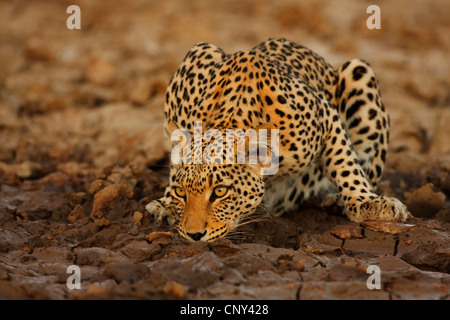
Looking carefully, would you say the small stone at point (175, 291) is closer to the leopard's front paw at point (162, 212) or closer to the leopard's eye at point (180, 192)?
the leopard's eye at point (180, 192)

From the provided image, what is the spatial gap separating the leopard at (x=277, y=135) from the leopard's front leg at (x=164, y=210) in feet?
0.03

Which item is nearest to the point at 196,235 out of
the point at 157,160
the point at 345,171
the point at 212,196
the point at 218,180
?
the point at 212,196

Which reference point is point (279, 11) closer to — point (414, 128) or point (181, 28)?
point (181, 28)

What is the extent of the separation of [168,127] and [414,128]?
560cm

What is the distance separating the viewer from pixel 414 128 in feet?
39.3

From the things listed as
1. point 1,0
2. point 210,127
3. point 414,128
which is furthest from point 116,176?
point 1,0

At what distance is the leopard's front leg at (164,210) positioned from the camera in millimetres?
7141

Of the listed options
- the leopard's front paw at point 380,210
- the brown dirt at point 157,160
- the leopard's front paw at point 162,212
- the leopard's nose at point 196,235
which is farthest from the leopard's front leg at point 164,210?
the leopard's front paw at point 380,210

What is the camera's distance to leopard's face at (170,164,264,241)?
20.0 ft

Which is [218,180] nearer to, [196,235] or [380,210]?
[196,235]

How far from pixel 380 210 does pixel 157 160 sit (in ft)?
11.5

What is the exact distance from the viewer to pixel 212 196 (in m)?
6.17

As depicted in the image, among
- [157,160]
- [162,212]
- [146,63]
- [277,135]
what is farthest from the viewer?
[146,63]

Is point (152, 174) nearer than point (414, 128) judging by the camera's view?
Yes
